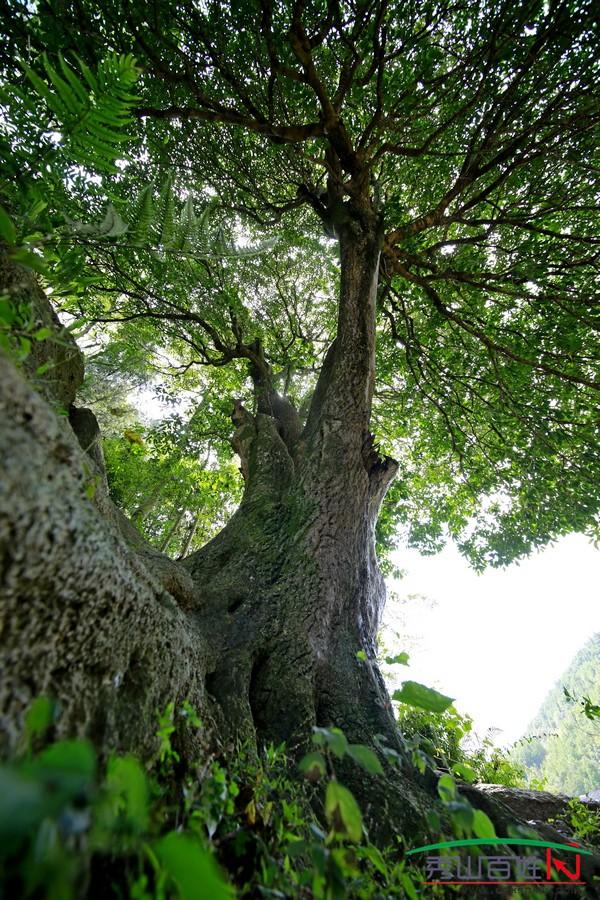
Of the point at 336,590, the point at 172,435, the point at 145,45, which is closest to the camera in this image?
the point at 336,590

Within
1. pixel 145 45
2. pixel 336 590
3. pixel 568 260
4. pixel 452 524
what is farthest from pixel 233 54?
pixel 452 524

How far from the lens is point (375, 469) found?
3410 mm

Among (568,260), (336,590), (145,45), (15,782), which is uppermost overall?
(568,260)

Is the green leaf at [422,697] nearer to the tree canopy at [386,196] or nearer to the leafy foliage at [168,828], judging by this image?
the leafy foliage at [168,828]

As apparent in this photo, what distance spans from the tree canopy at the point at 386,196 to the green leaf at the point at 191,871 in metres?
1.55

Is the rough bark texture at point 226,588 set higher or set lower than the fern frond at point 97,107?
lower

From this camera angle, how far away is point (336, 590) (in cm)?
271

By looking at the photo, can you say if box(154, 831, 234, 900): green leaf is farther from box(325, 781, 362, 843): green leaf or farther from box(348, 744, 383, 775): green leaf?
box(348, 744, 383, 775): green leaf

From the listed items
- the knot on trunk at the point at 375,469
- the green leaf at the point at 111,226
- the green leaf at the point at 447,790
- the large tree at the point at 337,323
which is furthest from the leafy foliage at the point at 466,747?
the green leaf at the point at 111,226

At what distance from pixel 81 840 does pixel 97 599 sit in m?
0.61

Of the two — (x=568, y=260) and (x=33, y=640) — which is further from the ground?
(x=568, y=260)

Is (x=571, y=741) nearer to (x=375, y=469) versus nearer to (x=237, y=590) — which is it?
(x=375, y=469)

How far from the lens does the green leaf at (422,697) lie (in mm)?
1230

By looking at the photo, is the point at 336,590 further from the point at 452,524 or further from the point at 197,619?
the point at 452,524
